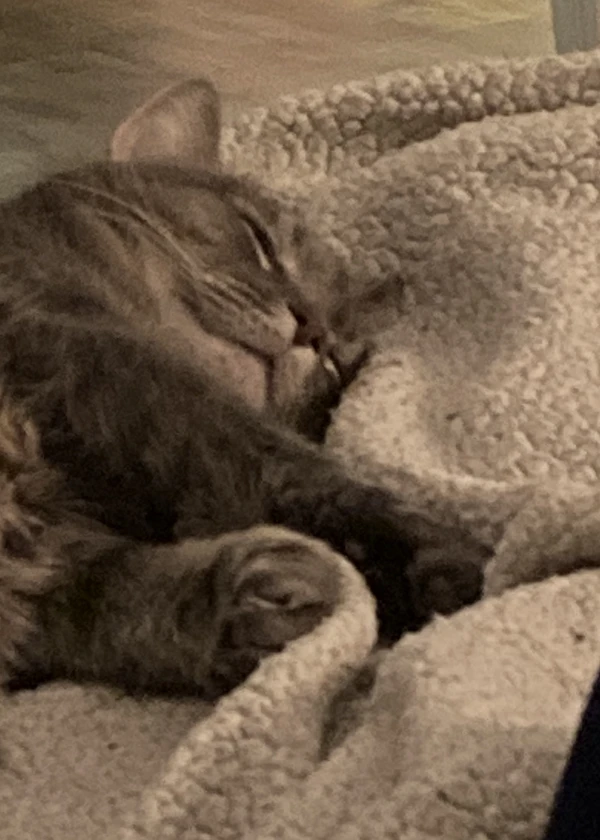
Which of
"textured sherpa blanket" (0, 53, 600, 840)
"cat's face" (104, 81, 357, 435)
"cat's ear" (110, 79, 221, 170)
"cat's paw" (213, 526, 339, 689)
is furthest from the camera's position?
"cat's ear" (110, 79, 221, 170)

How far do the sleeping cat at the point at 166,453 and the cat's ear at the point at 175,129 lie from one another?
0.44 ft

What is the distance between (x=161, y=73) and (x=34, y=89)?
22cm

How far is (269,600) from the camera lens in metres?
0.89

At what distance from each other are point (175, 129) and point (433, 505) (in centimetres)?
65

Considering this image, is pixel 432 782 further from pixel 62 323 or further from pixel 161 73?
pixel 161 73

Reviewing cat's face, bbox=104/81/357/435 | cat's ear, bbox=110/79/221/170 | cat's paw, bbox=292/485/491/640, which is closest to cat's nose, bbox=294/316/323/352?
cat's face, bbox=104/81/357/435

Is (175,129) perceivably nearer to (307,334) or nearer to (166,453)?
(307,334)

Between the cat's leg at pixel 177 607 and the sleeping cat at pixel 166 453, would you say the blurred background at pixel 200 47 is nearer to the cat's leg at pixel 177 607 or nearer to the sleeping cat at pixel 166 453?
the sleeping cat at pixel 166 453

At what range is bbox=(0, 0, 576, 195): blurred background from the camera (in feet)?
8.11

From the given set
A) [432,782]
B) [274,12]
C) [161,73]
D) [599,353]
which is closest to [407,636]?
[432,782]

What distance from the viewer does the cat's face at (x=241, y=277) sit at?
4.18ft

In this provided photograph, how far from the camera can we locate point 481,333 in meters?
1.37

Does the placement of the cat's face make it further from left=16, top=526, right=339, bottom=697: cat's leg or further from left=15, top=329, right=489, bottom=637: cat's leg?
left=16, top=526, right=339, bottom=697: cat's leg

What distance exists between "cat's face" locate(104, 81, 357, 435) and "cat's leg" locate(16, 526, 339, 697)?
0.83ft
